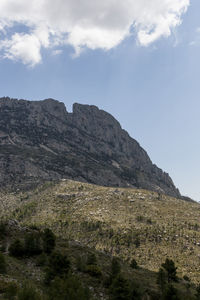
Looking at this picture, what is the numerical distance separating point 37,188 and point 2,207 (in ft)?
111

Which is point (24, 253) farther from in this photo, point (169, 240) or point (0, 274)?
point (169, 240)

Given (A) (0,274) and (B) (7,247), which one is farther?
(B) (7,247)

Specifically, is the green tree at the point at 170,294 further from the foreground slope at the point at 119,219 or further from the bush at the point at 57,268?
the foreground slope at the point at 119,219

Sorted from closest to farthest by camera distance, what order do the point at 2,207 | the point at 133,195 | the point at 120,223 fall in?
the point at 120,223, the point at 2,207, the point at 133,195

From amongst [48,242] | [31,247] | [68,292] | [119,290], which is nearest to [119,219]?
[48,242]

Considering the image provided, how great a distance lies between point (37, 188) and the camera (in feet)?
639

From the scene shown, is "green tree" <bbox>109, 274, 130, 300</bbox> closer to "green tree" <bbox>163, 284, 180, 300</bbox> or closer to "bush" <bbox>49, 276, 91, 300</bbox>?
"bush" <bbox>49, 276, 91, 300</bbox>

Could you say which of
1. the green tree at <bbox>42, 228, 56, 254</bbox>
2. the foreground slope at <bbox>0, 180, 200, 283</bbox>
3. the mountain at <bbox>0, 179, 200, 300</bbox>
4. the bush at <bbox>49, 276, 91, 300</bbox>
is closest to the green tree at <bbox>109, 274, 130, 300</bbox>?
the mountain at <bbox>0, 179, 200, 300</bbox>

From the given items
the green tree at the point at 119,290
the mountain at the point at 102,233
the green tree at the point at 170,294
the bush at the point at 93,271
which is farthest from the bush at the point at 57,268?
the green tree at the point at 170,294

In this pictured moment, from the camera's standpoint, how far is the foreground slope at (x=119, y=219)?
10369 centimetres

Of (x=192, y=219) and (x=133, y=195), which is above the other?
(x=133, y=195)

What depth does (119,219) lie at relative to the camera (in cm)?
13875

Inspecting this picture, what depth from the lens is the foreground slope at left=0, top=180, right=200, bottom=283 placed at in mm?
103688

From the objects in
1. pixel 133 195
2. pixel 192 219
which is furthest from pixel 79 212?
pixel 192 219
